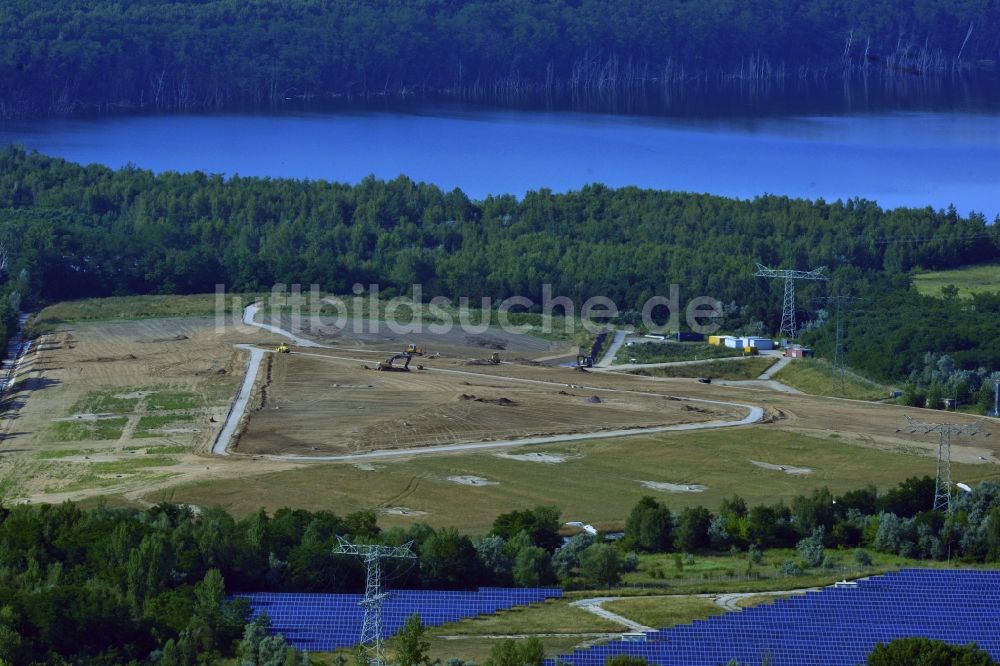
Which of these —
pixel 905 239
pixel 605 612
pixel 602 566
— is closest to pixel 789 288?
pixel 905 239

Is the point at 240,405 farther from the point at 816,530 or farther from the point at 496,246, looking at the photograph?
the point at 496,246

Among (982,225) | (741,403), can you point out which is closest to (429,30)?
(982,225)

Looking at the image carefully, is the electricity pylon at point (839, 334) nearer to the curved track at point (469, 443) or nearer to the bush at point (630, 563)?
the curved track at point (469, 443)

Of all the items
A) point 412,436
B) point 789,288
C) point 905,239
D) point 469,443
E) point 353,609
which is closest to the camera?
point 353,609

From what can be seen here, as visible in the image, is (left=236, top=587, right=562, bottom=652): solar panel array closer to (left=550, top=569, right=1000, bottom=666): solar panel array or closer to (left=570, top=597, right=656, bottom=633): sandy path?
(left=570, top=597, right=656, bottom=633): sandy path

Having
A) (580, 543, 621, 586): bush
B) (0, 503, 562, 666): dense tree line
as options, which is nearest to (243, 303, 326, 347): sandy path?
(0, 503, 562, 666): dense tree line

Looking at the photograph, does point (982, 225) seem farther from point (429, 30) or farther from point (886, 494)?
point (429, 30)

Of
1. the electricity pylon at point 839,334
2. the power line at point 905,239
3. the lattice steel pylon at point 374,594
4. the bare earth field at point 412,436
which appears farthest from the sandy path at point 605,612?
the power line at point 905,239
